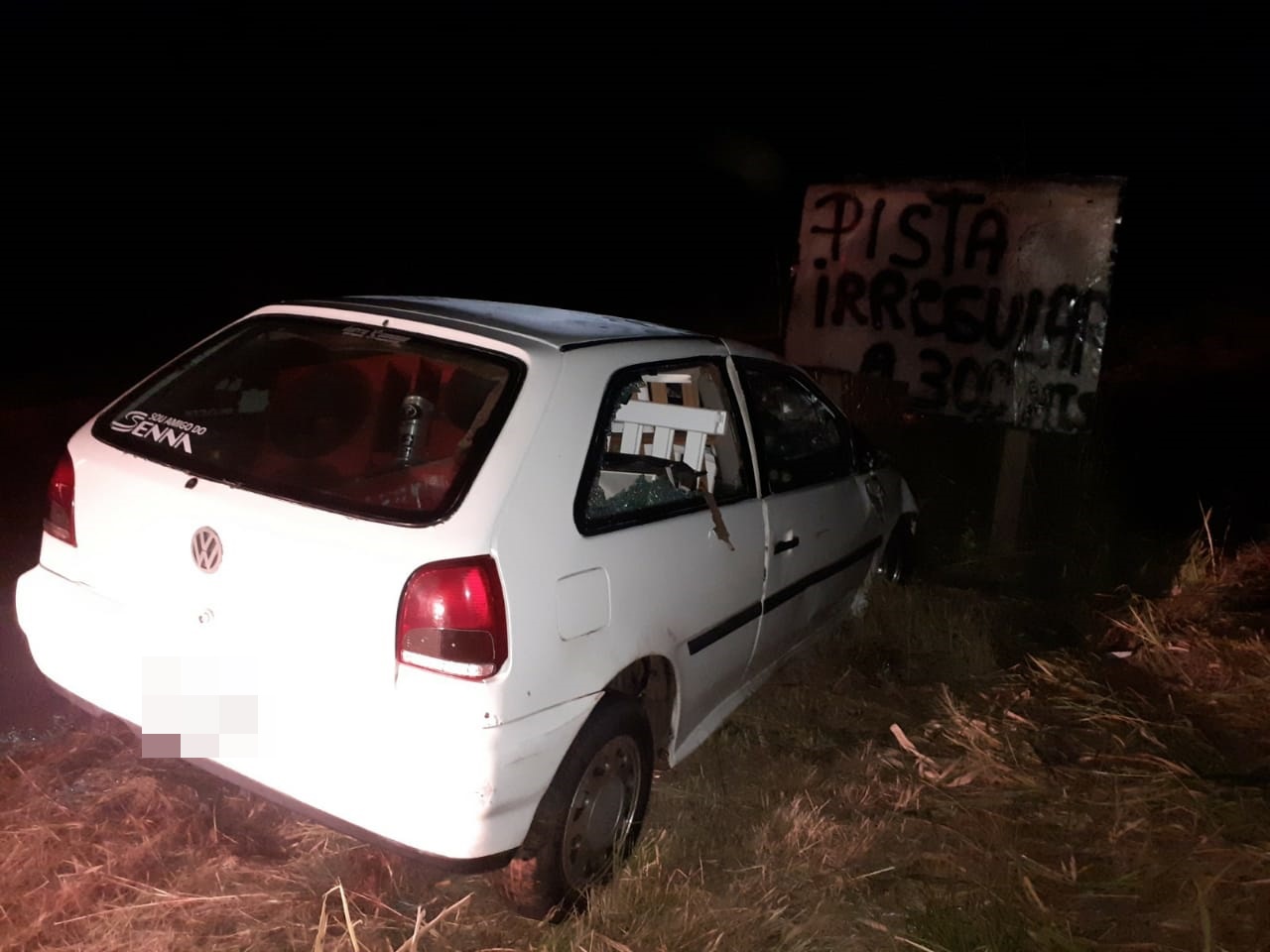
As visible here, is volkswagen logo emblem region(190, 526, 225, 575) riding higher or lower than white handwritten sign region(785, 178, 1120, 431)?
lower

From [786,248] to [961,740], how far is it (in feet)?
66.6

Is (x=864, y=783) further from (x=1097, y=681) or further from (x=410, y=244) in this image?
(x=410, y=244)

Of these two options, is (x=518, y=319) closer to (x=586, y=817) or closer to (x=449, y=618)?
(x=449, y=618)

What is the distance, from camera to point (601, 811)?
3.04 m

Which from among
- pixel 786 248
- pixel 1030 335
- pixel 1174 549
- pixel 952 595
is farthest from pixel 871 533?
pixel 786 248

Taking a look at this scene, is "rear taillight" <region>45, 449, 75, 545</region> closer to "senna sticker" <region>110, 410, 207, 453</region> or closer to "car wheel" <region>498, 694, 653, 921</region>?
"senna sticker" <region>110, 410, 207, 453</region>

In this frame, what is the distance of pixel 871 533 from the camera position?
4.93 metres

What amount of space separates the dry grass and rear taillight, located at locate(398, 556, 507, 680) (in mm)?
722

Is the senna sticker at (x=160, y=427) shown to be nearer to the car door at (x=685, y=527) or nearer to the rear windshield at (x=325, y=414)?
the rear windshield at (x=325, y=414)

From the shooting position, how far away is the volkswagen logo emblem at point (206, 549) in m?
2.66

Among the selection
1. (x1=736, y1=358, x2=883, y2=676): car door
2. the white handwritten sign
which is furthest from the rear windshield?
the white handwritten sign

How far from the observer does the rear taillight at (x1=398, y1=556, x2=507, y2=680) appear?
2.49m

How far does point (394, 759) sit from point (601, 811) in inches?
30.1

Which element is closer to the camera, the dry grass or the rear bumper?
the rear bumper
